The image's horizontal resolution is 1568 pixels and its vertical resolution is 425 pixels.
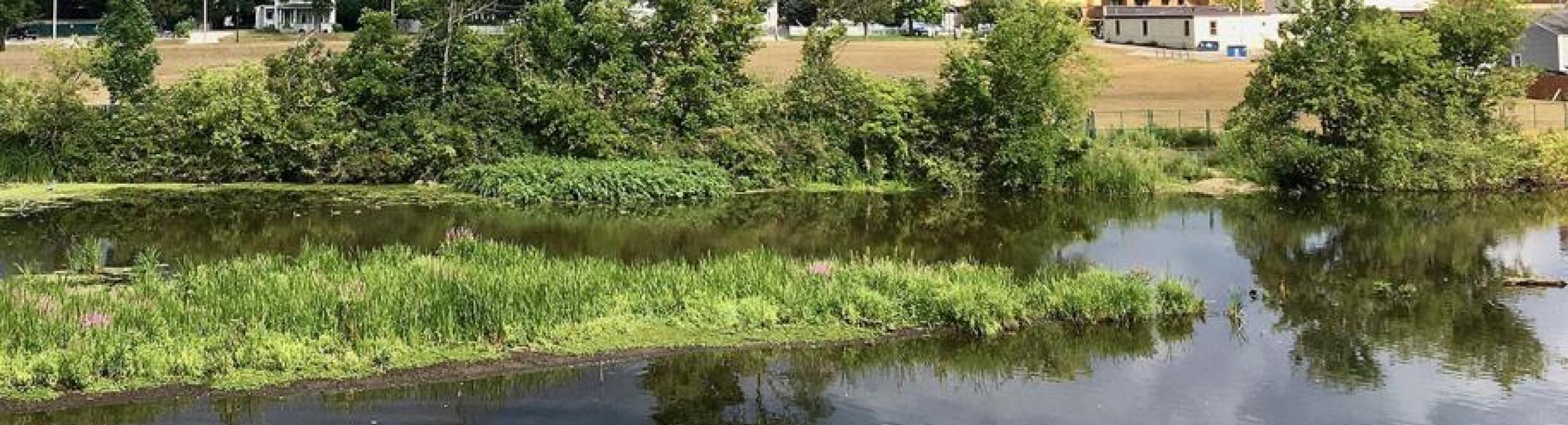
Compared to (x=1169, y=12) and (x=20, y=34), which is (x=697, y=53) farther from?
(x=20, y=34)

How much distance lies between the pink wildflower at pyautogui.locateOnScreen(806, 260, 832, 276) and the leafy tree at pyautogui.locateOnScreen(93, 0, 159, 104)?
69.0ft

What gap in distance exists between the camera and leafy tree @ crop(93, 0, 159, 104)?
32094 millimetres

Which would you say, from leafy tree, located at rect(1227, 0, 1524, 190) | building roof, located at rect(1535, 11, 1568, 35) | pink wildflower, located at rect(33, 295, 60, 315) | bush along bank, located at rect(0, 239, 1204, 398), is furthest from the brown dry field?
pink wildflower, located at rect(33, 295, 60, 315)

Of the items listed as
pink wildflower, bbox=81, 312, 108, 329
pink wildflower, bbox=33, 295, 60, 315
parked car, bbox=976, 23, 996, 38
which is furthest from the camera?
parked car, bbox=976, 23, 996, 38

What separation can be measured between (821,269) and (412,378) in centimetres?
613

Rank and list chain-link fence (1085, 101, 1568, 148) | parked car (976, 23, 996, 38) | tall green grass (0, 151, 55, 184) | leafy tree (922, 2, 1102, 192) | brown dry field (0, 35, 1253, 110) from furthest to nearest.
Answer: brown dry field (0, 35, 1253, 110) < chain-link fence (1085, 101, 1568, 148) < parked car (976, 23, 996, 38) < leafy tree (922, 2, 1102, 192) < tall green grass (0, 151, 55, 184)

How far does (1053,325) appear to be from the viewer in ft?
55.9

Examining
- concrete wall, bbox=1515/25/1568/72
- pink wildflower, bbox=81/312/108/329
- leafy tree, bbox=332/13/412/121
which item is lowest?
pink wildflower, bbox=81/312/108/329

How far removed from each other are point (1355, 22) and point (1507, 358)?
65.0 feet

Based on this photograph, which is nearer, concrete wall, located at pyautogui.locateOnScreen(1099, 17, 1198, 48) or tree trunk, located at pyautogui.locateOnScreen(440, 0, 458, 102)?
tree trunk, located at pyautogui.locateOnScreen(440, 0, 458, 102)

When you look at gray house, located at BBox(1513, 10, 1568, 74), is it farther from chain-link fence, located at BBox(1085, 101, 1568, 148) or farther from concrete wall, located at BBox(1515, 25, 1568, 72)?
chain-link fence, located at BBox(1085, 101, 1568, 148)

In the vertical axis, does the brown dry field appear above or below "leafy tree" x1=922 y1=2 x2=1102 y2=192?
above

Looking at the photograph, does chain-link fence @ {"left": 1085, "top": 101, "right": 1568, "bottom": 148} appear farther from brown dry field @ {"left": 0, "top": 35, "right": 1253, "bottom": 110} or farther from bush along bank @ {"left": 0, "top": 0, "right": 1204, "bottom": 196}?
bush along bank @ {"left": 0, "top": 0, "right": 1204, "bottom": 196}

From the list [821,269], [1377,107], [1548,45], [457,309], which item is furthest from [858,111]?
[1548,45]
